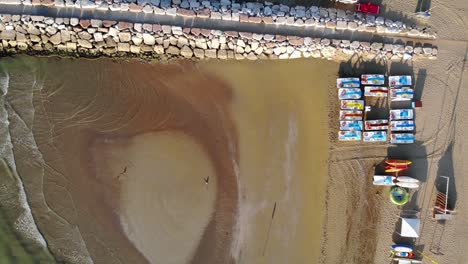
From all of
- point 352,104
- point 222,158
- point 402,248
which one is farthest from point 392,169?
point 222,158

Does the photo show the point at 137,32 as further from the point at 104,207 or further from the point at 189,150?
the point at 104,207

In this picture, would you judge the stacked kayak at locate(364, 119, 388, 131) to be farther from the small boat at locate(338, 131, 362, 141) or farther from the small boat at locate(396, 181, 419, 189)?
the small boat at locate(396, 181, 419, 189)

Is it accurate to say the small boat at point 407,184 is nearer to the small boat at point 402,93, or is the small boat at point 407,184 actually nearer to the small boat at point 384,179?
the small boat at point 384,179

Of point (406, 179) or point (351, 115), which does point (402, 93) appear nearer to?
point (351, 115)

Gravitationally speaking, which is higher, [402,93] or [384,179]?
[402,93]

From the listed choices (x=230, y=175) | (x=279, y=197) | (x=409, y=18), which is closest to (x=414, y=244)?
(x=279, y=197)

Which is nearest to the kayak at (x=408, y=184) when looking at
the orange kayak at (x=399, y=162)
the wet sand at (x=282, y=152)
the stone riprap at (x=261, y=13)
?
the orange kayak at (x=399, y=162)
